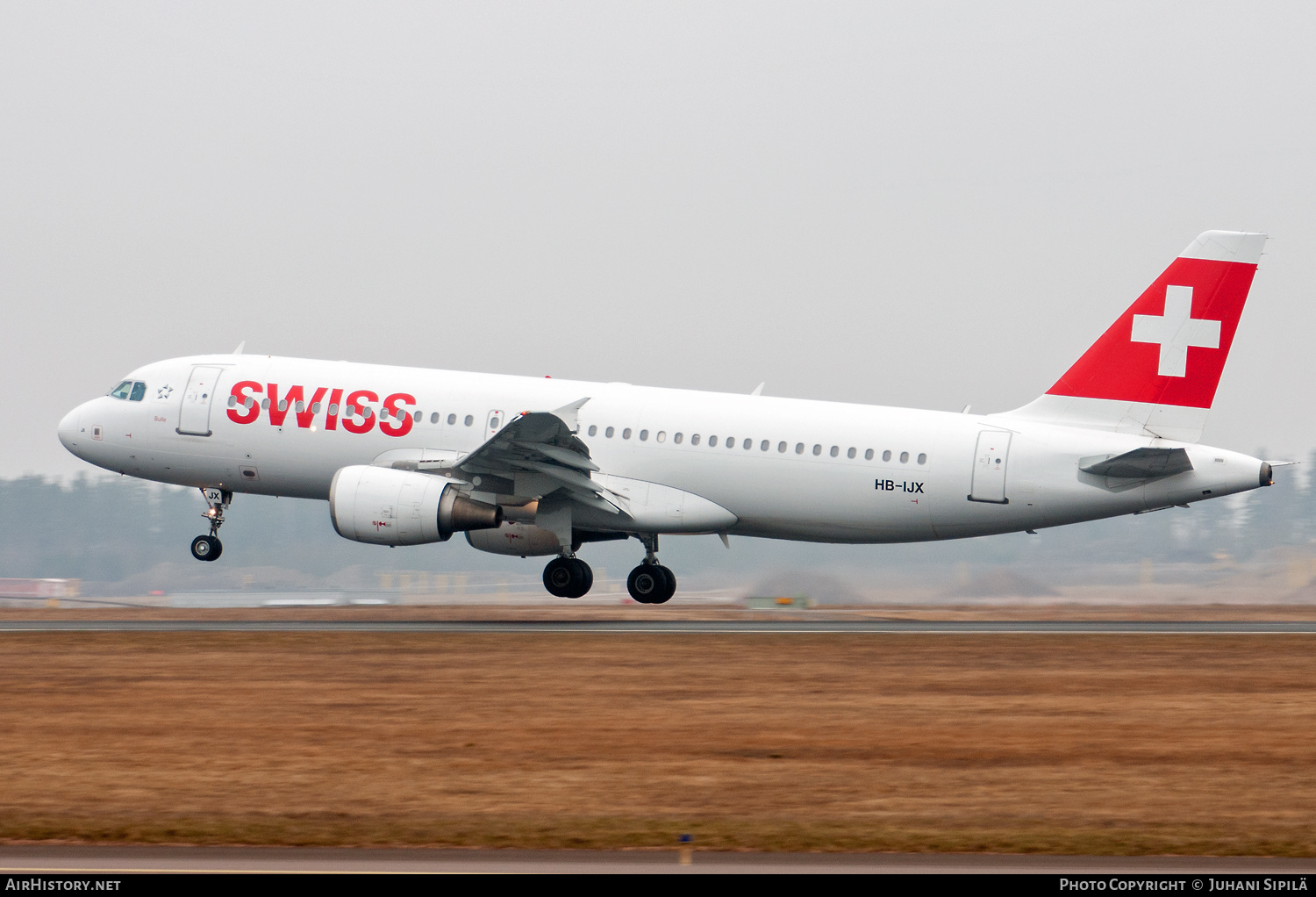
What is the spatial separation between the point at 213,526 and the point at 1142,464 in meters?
21.8

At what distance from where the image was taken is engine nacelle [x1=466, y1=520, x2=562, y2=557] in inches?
1324

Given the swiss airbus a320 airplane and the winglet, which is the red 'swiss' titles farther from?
the winglet

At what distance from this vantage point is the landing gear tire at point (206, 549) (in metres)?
34.4

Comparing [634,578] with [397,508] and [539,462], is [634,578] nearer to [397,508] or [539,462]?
[539,462]

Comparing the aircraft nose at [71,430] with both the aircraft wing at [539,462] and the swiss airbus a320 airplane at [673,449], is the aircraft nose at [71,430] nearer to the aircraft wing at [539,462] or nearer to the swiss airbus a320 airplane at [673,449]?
the swiss airbus a320 airplane at [673,449]

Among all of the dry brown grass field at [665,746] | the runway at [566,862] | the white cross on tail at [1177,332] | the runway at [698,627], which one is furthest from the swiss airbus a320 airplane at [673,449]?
the runway at [566,862]

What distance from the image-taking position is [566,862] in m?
10.1

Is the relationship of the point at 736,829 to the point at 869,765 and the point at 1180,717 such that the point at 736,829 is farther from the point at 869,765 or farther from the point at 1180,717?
the point at 1180,717

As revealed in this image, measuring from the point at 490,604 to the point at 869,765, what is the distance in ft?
96.7

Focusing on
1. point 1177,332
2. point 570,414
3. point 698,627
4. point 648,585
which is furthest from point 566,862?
point 1177,332

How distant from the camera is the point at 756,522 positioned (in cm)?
3356

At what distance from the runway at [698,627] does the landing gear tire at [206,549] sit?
205cm

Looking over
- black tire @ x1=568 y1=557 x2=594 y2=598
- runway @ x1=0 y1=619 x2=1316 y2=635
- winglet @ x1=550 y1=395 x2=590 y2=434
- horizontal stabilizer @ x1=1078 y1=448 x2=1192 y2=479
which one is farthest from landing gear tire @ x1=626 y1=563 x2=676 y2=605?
horizontal stabilizer @ x1=1078 y1=448 x2=1192 y2=479
